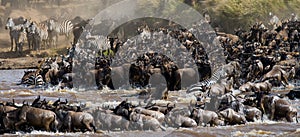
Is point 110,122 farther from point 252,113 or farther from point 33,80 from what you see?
point 33,80

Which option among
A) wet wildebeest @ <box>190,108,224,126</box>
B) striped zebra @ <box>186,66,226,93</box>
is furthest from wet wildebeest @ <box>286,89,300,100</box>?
wet wildebeest @ <box>190,108,224,126</box>

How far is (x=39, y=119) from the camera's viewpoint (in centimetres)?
1346

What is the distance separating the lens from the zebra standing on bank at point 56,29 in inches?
1830

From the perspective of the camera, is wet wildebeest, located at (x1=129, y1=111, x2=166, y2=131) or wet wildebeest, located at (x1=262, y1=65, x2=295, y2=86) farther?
wet wildebeest, located at (x1=262, y1=65, x2=295, y2=86)

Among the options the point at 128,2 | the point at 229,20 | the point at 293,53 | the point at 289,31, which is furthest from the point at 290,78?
the point at 128,2

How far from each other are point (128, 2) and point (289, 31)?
20593 millimetres

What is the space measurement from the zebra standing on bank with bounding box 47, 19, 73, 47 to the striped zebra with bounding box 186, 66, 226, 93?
25370mm

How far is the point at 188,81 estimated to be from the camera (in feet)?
75.2

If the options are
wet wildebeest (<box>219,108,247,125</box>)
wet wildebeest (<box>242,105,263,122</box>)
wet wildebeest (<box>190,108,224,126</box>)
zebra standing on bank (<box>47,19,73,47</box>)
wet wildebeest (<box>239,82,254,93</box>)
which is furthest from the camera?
zebra standing on bank (<box>47,19,73,47</box>)

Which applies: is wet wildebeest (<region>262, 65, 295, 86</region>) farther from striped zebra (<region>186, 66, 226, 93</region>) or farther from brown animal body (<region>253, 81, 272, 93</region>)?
striped zebra (<region>186, 66, 226, 93</region>)

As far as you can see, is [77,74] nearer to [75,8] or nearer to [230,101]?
[230,101]

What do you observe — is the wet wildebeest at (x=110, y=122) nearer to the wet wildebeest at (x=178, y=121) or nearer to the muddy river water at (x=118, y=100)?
the muddy river water at (x=118, y=100)

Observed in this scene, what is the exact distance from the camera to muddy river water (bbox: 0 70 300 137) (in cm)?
1340

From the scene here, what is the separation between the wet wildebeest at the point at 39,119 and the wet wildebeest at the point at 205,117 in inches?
141
